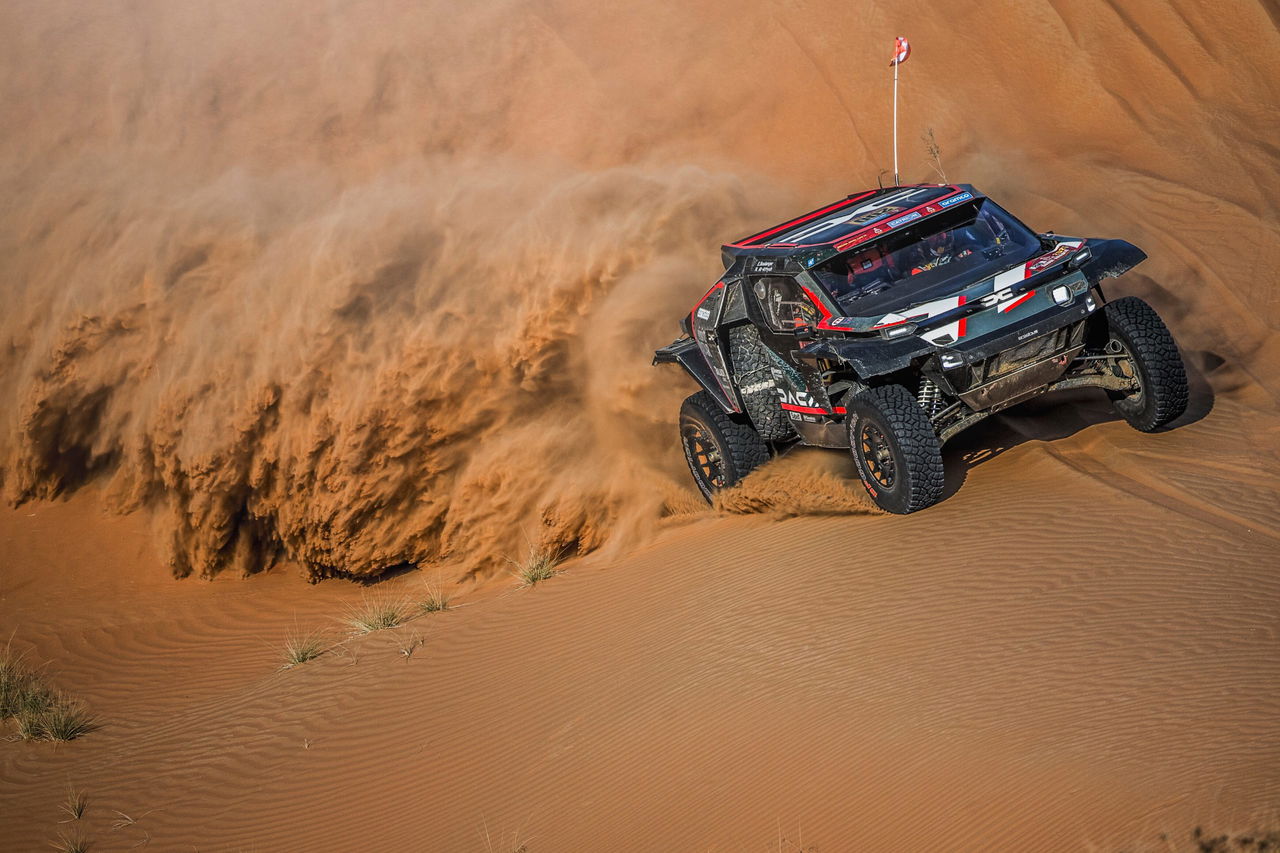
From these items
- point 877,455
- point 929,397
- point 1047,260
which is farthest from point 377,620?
point 1047,260

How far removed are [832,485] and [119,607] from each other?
7926mm

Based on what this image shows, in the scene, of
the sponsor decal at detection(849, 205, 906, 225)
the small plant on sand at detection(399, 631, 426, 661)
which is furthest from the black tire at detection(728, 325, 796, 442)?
the small plant on sand at detection(399, 631, 426, 661)

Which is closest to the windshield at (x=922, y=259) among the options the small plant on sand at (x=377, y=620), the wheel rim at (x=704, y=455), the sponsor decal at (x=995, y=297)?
the sponsor decal at (x=995, y=297)

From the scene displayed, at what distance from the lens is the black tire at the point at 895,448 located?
22.5 feet

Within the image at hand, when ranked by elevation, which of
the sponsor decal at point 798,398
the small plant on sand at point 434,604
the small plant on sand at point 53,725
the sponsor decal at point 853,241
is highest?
the sponsor decal at point 853,241

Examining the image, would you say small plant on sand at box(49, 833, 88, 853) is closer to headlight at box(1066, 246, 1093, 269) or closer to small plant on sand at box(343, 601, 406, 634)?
small plant on sand at box(343, 601, 406, 634)

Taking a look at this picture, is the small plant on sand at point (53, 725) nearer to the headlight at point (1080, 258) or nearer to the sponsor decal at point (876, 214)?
the sponsor decal at point (876, 214)

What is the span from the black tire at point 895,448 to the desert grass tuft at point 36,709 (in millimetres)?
5958

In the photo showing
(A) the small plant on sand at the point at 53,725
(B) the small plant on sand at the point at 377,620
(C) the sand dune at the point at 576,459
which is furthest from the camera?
(B) the small plant on sand at the point at 377,620

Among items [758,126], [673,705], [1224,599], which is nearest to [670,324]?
[673,705]

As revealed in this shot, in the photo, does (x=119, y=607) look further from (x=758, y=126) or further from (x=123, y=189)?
(x=758, y=126)

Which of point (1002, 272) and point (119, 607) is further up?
point (1002, 272)

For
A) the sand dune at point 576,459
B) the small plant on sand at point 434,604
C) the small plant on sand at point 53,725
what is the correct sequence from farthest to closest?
the small plant on sand at point 434,604, the small plant on sand at point 53,725, the sand dune at point 576,459

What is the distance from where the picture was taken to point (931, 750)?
5.09 metres
